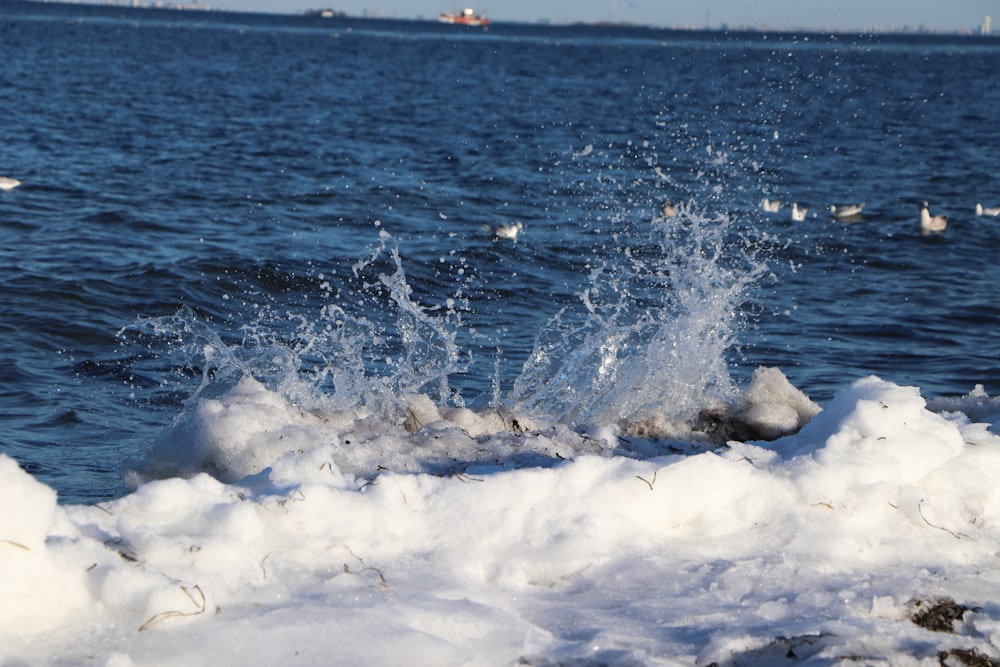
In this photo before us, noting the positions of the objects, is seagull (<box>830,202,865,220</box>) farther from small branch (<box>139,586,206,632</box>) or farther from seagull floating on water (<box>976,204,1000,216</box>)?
small branch (<box>139,586,206,632</box>)

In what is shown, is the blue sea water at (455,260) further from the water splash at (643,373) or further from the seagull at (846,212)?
the seagull at (846,212)

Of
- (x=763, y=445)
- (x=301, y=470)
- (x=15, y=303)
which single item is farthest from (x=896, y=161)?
(x=301, y=470)

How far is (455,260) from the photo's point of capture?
12773mm

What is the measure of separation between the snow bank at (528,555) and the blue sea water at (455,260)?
6.38ft

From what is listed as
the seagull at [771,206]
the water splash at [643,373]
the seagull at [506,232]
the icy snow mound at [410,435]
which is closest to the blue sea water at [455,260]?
the water splash at [643,373]

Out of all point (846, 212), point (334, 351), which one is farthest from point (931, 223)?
point (334, 351)

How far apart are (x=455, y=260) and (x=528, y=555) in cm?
891

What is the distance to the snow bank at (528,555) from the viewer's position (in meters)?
3.40

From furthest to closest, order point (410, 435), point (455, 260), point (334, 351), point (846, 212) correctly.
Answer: point (846, 212), point (455, 260), point (334, 351), point (410, 435)

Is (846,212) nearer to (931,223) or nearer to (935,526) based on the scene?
(931,223)

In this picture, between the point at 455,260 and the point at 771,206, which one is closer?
the point at 455,260

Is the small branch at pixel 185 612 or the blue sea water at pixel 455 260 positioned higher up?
the small branch at pixel 185 612

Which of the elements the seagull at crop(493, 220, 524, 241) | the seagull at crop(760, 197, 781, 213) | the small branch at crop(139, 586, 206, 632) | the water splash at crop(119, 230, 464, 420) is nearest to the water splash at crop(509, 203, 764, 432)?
the water splash at crop(119, 230, 464, 420)

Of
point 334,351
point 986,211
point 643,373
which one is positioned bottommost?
point 334,351
